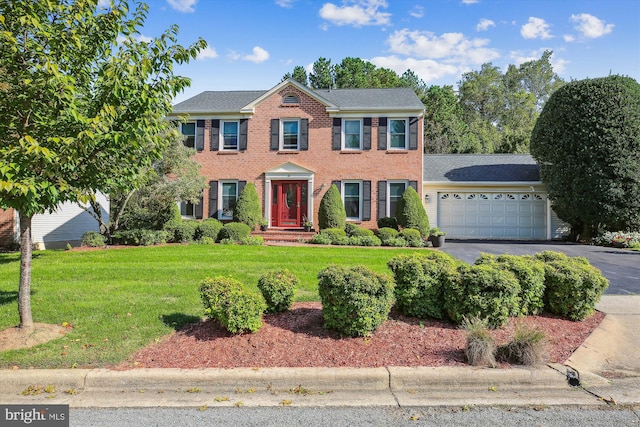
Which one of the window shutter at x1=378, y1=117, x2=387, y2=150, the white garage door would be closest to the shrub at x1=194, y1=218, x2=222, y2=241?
the window shutter at x1=378, y1=117, x2=387, y2=150

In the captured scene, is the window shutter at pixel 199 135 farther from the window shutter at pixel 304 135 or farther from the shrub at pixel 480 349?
the shrub at pixel 480 349

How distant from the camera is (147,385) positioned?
3.96m

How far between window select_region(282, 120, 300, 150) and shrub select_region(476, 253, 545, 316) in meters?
14.4

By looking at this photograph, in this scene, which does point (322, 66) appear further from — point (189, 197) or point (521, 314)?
point (521, 314)

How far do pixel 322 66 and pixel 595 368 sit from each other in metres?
39.5

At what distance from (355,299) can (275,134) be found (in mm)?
15499

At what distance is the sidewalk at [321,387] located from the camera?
3771mm

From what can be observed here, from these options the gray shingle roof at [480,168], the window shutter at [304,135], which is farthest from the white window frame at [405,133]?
the window shutter at [304,135]

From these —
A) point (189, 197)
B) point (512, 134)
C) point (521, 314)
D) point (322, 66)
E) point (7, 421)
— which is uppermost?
point (322, 66)

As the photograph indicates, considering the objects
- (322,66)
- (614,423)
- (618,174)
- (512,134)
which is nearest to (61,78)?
(614,423)

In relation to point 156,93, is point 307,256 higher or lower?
lower

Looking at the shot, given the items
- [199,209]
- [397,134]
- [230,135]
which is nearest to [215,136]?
[230,135]

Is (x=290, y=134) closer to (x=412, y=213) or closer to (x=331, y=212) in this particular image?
(x=331, y=212)

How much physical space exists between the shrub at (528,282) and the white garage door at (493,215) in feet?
47.8
